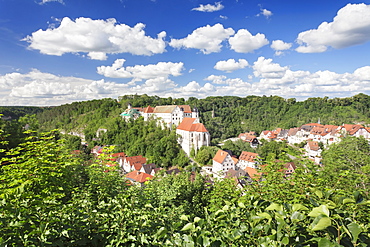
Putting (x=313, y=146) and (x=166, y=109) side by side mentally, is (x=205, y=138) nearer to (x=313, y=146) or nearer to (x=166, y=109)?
(x=166, y=109)

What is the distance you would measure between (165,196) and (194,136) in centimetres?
4749

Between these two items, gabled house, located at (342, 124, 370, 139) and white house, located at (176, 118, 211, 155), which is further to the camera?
gabled house, located at (342, 124, 370, 139)

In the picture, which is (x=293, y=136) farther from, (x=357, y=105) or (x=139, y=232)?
(x=139, y=232)

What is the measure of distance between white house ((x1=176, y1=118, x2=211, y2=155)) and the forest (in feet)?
9.61

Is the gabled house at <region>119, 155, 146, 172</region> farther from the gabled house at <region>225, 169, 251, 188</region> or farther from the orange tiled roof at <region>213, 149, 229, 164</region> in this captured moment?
the gabled house at <region>225, 169, 251, 188</region>

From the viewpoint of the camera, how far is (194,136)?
5412cm

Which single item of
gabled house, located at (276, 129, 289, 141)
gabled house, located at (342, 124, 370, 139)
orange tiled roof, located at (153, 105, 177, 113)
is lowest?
gabled house, located at (276, 129, 289, 141)

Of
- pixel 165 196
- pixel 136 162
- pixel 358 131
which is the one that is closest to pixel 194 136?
pixel 136 162

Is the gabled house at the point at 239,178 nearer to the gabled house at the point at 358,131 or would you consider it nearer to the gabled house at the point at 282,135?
the gabled house at the point at 358,131

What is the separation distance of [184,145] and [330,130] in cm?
5158

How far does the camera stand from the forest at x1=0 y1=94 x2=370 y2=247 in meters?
1.82

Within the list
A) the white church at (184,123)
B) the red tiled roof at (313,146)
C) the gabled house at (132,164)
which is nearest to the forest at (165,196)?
the white church at (184,123)

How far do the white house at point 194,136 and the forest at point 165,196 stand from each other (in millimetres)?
2929

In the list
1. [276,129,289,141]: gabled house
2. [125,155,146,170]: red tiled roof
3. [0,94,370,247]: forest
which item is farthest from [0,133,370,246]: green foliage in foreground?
[276,129,289,141]: gabled house
